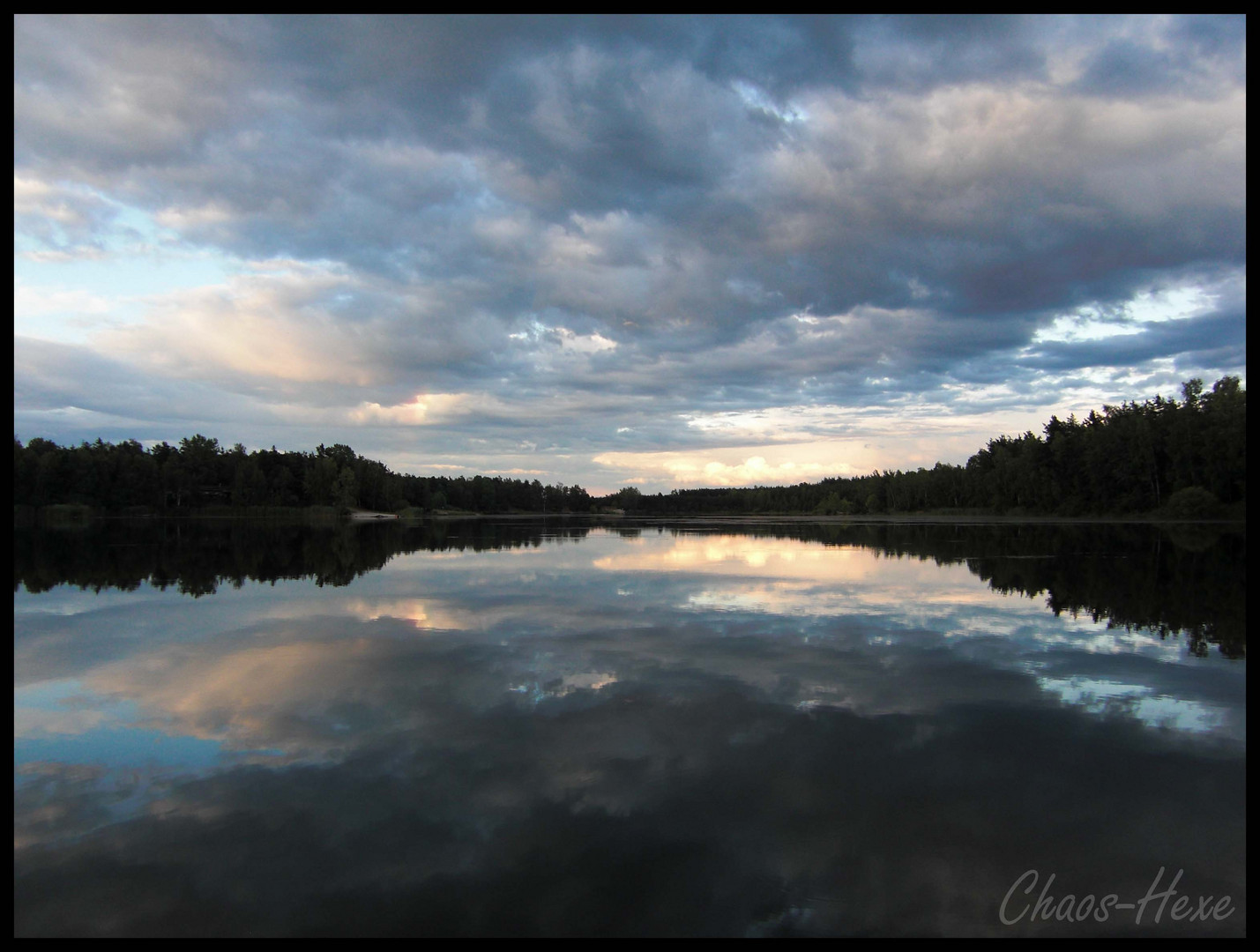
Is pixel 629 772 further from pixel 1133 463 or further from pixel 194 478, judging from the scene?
pixel 194 478

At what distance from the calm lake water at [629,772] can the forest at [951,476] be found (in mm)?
74420

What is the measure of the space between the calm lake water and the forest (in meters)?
74.4

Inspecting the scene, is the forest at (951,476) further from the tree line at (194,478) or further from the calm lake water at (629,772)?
the calm lake water at (629,772)

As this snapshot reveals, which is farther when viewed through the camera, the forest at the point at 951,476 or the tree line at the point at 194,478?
the tree line at the point at 194,478

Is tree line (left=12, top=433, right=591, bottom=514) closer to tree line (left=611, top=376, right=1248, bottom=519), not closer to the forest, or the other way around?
the forest

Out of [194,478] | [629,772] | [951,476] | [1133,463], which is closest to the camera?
[629,772]

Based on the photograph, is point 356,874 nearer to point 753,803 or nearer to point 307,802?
point 307,802

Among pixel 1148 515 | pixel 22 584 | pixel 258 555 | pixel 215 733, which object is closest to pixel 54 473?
pixel 258 555

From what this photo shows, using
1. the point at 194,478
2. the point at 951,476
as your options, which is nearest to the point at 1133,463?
the point at 951,476

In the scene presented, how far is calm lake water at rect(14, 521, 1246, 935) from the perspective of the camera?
432 centimetres

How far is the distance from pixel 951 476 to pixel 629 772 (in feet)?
444

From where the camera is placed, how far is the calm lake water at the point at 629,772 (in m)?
4.32

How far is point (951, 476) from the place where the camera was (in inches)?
4973

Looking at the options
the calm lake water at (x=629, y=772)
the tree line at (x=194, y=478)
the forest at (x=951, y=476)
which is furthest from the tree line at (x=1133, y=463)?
the tree line at (x=194, y=478)
